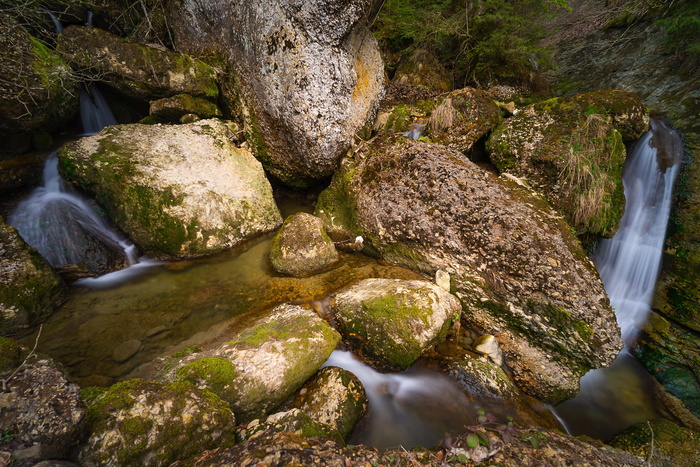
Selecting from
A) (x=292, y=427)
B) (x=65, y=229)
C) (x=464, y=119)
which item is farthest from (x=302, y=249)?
(x=464, y=119)

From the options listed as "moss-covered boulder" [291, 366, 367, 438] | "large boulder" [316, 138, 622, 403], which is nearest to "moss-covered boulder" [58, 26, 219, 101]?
"large boulder" [316, 138, 622, 403]

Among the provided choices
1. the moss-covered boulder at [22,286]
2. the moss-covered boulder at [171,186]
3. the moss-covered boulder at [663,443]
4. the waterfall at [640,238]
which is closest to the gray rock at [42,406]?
the moss-covered boulder at [22,286]

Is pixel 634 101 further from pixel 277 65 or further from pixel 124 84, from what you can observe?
pixel 124 84

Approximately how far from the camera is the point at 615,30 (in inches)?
358

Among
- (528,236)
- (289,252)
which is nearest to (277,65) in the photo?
(289,252)

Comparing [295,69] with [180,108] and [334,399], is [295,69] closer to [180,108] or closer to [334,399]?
[180,108]

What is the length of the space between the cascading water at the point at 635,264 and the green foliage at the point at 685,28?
6.00ft

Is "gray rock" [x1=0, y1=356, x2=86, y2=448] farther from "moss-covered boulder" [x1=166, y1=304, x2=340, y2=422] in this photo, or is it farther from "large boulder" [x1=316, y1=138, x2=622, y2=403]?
"large boulder" [x1=316, y1=138, x2=622, y2=403]

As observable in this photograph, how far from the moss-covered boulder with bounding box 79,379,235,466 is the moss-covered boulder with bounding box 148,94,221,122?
17.9 ft

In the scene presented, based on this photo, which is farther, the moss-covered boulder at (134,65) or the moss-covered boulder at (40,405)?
the moss-covered boulder at (134,65)

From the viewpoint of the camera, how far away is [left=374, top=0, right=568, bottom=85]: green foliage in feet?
22.1

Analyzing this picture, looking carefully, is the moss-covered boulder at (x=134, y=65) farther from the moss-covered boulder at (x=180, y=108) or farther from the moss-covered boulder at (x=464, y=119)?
the moss-covered boulder at (x=464, y=119)

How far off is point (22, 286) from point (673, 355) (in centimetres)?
951

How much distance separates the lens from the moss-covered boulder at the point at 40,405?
1518mm
